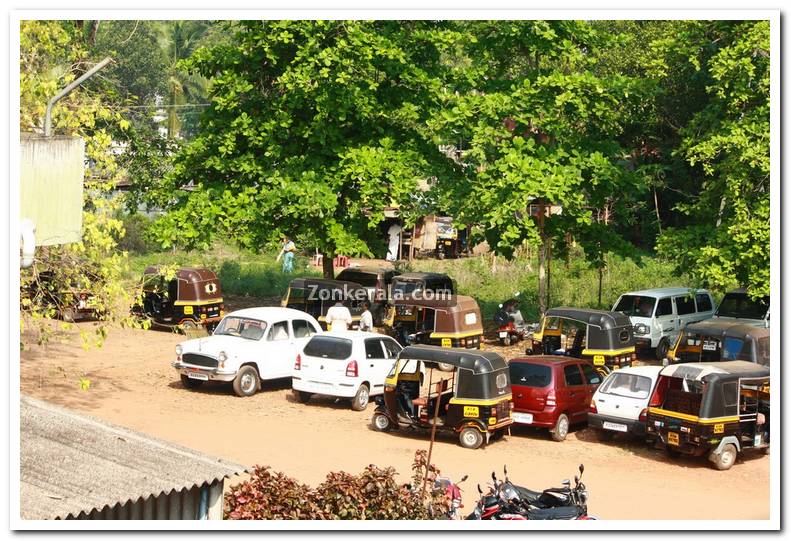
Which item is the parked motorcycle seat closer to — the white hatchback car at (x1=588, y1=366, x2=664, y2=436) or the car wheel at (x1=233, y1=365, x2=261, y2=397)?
the white hatchback car at (x1=588, y1=366, x2=664, y2=436)

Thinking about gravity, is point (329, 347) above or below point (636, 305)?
below

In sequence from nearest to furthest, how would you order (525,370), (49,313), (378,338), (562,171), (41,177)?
(41,177)
(49,313)
(525,370)
(378,338)
(562,171)

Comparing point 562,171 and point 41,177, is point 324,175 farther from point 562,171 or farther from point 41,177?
point 41,177

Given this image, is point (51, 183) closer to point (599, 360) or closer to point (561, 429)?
point (561, 429)

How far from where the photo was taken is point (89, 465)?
11.0 m

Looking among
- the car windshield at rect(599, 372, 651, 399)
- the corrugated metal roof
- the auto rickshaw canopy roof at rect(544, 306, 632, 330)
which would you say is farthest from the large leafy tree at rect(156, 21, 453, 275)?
the corrugated metal roof

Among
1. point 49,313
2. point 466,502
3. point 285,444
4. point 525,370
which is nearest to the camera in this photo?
point 466,502

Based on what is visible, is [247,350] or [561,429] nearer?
[561,429]

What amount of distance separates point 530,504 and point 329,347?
840 centimetres

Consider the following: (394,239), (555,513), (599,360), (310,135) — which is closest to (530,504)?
(555,513)

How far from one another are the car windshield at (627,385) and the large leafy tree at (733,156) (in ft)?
18.1
